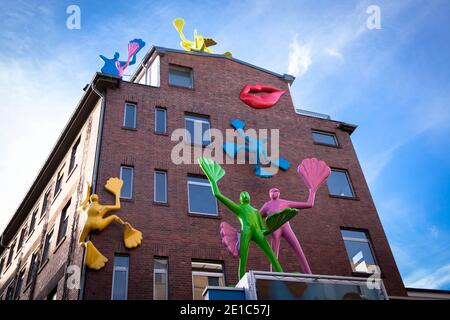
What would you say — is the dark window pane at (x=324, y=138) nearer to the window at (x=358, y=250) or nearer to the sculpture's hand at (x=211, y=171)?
the window at (x=358, y=250)

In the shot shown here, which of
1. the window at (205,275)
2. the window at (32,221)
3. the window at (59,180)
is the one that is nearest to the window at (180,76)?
the window at (59,180)

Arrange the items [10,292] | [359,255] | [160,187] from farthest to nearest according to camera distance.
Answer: [10,292], [359,255], [160,187]

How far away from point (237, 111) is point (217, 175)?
763 centimetres

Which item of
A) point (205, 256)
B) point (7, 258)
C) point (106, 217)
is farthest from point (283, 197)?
point (7, 258)

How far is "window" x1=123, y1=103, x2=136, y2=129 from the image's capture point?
17766 mm

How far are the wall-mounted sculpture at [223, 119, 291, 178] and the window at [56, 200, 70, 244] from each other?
21.9 ft

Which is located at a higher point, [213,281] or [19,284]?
[19,284]

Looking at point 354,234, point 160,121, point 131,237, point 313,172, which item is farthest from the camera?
point 160,121

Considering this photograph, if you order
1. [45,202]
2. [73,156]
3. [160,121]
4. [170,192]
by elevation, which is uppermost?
[73,156]

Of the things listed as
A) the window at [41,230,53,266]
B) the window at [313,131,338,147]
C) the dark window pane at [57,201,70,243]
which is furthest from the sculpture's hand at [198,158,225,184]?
the window at [313,131,338,147]

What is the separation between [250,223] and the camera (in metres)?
13.1

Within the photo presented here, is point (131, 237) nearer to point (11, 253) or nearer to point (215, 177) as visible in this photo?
point (215, 177)

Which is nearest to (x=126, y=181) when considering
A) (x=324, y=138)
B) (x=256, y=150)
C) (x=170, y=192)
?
(x=170, y=192)

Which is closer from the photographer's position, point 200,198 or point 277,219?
point 277,219
